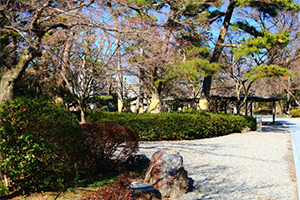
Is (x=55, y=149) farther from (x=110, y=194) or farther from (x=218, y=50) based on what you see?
(x=218, y=50)

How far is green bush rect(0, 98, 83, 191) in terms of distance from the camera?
361 cm

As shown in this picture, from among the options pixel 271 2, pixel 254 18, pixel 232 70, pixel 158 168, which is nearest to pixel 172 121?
pixel 158 168

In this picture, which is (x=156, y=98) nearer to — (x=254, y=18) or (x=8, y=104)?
(x=8, y=104)

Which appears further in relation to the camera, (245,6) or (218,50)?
(218,50)

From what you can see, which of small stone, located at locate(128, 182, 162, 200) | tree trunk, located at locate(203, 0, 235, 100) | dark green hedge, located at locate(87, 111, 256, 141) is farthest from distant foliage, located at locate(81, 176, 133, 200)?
tree trunk, located at locate(203, 0, 235, 100)

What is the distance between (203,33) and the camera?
529 inches

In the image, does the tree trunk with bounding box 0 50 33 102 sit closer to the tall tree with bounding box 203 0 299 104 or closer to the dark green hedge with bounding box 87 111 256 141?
the dark green hedge with bounding box 87 111 256 141

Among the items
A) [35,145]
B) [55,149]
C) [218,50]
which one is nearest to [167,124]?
[218,50]

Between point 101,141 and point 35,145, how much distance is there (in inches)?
50.5

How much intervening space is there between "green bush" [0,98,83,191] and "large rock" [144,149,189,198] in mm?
1339

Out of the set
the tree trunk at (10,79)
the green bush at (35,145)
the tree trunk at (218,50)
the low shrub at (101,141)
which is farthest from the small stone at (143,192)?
the tree trunk at (218,50)

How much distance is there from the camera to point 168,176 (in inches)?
168

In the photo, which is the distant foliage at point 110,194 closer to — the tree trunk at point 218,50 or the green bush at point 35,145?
the green bush at point 35,145

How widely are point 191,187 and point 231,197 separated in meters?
0.71
